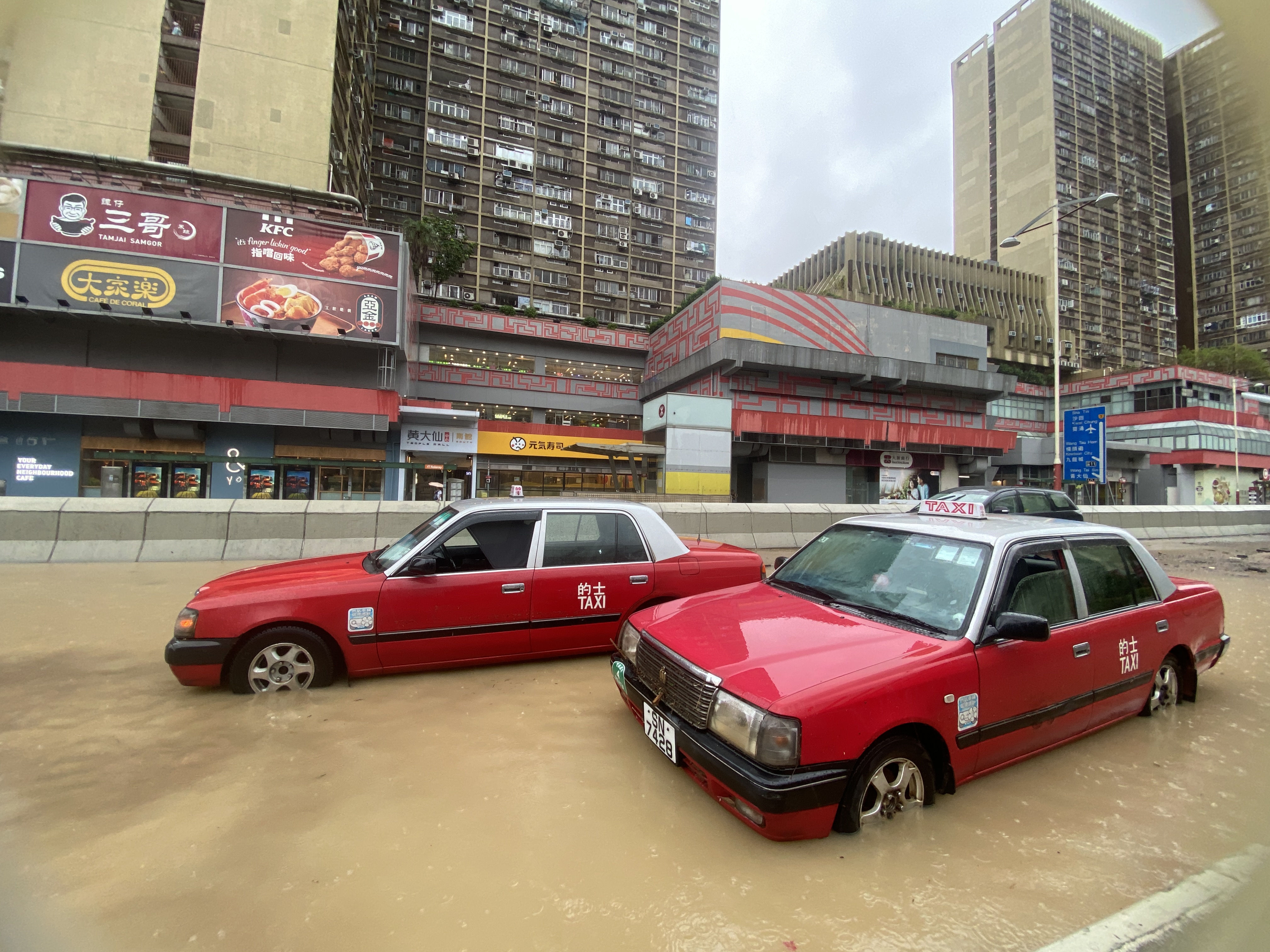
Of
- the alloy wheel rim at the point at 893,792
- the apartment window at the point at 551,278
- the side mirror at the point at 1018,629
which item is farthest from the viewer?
the apartment window at the point at 551,278

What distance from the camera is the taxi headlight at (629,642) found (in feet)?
10.9

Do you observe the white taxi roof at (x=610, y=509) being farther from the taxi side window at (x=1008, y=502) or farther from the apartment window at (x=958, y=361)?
the apartment window at (x=958, y=361)

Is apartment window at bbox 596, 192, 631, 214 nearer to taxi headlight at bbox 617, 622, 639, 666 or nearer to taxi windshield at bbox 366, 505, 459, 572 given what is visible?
taxi windshield at bbox 366, 505, 459, 572

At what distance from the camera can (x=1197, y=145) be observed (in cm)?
143

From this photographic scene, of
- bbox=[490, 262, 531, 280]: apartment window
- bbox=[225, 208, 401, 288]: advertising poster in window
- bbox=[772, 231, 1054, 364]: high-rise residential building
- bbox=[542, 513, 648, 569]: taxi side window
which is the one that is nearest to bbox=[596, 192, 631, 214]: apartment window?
bbox=[490, 262, 531, 280]: apartment window

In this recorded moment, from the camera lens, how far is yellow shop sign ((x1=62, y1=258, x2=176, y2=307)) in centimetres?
1870

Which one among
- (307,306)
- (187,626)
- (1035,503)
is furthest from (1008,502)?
(307,306)

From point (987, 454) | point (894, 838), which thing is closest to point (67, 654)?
point (894, 838)

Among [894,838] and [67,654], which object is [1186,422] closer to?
[894,838]

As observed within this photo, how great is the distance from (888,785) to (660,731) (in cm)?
112

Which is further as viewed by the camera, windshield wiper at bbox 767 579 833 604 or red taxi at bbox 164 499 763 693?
red taxi at bbox 164 499 763 693

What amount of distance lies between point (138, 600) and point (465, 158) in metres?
51.7

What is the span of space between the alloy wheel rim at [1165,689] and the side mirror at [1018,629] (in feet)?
6.32

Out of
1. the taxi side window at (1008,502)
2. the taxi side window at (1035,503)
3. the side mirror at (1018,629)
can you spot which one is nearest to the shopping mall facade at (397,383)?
the taxi side window at (1008,502)
